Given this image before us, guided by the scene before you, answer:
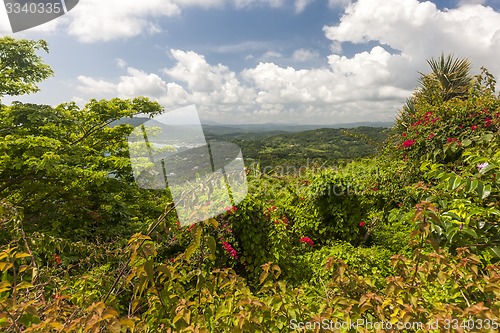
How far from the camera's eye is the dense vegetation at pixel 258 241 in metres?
1.23

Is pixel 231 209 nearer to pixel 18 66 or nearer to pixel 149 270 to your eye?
pixel 149 270

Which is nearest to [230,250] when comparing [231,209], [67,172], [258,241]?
[258,241]

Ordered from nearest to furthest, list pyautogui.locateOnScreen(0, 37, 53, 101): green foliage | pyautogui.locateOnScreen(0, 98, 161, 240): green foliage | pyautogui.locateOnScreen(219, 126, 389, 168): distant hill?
pyautogui.locateOnScreen(0, 98, 161, 240): green foliage, pyautogui.locateOnScreen(0, 37, 53, 101): green foliage, pyautogui.locateOnScreen(219, 126, 389, 168): distant hill

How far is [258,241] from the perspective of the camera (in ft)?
13.5

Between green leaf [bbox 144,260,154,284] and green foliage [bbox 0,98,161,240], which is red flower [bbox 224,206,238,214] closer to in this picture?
green leaf [bbox 144,260,154,284]

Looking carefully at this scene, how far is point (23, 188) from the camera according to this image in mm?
6496

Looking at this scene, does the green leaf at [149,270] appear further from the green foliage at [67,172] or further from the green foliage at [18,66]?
the green foliage at [18,66]

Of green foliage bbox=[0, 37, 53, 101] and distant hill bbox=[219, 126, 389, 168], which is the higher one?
green foliage bbox=[0, 37, 53, 101]

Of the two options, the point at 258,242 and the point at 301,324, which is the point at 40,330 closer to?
the point at 301,324

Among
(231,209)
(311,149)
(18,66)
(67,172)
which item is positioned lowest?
(311,149)

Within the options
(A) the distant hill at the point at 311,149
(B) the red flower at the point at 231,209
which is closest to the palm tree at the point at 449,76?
(A) the distant hill at the point at 311,149

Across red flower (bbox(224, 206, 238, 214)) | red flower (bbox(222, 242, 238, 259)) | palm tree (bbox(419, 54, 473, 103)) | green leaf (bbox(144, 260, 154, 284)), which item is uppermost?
palm tree (bbox(419, 54, 473, 103))

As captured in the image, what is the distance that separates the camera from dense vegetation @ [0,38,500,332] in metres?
1.23

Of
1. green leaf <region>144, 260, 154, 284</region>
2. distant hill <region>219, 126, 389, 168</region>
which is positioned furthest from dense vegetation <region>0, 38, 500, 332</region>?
distant hill <region>219, 126, 389, 168</region>
